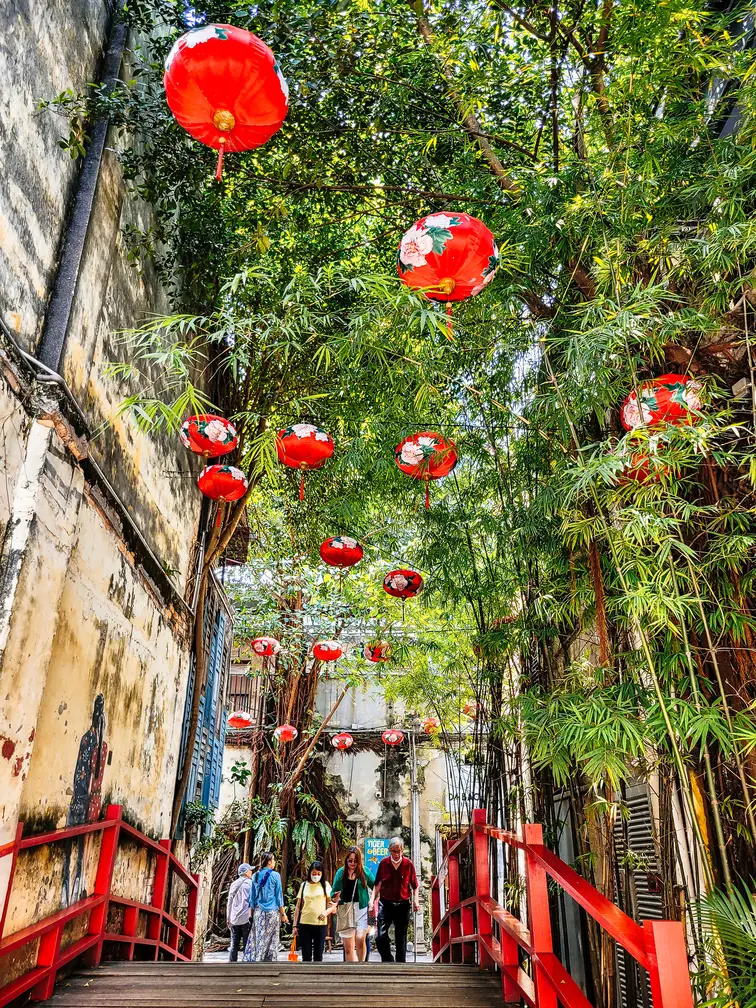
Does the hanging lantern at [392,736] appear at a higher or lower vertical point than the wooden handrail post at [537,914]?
higher

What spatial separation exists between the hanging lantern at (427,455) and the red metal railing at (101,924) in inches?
94.7

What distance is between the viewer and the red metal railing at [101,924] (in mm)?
2803

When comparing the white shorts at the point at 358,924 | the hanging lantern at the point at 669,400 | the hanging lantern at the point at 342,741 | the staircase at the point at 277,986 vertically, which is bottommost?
the staircase at the point at 277,986

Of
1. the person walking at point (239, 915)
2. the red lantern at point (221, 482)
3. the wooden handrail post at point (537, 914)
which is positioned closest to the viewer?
the wooden handrail post at point (537, 914)

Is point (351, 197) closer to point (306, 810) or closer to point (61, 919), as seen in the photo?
point (61, 919)

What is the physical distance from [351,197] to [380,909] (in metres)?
5.29

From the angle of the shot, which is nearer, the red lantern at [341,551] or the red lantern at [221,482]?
the red lantern at [221,482]

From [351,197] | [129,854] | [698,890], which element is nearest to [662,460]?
[698,890]

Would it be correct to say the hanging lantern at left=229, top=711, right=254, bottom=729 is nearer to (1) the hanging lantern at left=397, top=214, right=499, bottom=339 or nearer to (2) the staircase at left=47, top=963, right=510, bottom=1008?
(2) the staircase at left=47, top=963, right=510, bottom=1008

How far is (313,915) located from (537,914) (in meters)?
3.89

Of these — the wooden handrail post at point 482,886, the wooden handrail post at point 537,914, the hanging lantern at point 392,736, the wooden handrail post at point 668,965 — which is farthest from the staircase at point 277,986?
the hanging lantern at point 392,736

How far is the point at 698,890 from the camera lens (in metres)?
2.96

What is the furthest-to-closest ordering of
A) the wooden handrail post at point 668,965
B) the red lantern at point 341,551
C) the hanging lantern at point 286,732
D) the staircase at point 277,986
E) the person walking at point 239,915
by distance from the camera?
the hanging lantern at point 286,732
the person walking at point 239,915
the red lantern at point 341,551
the staircase at point 277,986
the wooden handrail post at point 668,965

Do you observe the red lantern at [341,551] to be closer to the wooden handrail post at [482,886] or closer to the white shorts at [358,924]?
the wooden handrail post at [482,886]
